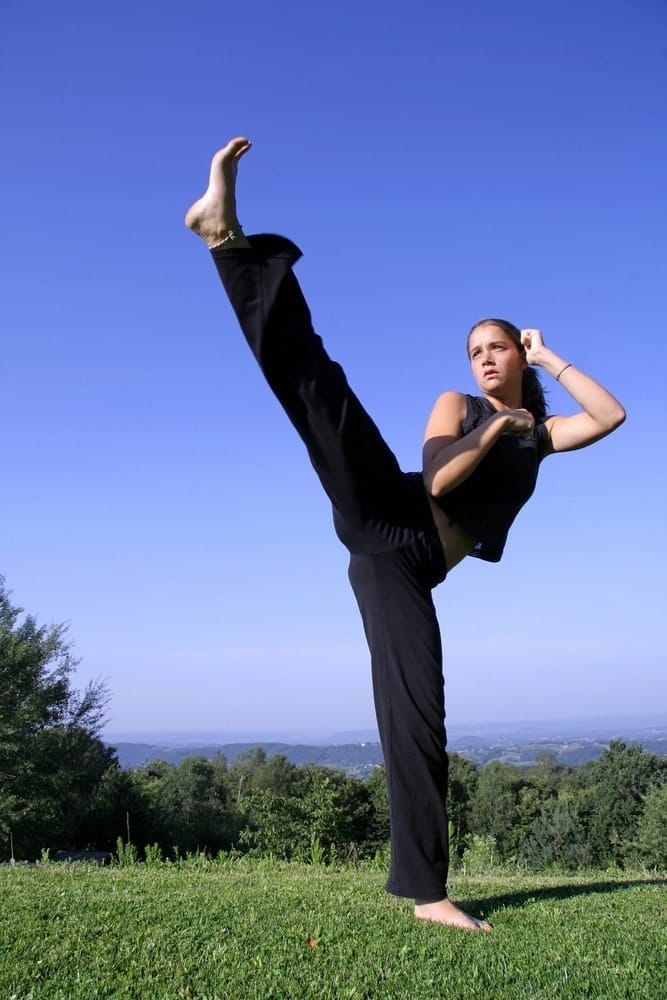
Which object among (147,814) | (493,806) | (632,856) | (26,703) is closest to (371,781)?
(493,806)

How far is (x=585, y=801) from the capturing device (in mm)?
45844

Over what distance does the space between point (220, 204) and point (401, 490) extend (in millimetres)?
1383

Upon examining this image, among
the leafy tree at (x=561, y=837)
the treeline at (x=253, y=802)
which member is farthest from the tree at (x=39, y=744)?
the leafy tree at (x=561, y=837)

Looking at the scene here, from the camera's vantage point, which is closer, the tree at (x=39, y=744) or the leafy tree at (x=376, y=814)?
the tree at (x=39, y=744)

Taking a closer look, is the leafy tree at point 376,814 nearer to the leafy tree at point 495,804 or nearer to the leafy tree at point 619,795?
the leafy tree at point 495,804

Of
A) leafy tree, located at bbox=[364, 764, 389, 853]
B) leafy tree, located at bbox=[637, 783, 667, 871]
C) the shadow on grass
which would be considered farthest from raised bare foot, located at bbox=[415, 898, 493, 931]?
leafy tree, located at bbox=[364, 764, 389, 853]

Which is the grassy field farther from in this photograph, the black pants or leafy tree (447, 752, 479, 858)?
leafy tree (447, 752, 479, 858)

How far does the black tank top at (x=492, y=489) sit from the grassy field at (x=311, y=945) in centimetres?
164

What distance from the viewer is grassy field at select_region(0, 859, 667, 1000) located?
2336mm

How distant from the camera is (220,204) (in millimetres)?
3135

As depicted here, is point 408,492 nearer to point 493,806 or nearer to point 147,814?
point 147,814

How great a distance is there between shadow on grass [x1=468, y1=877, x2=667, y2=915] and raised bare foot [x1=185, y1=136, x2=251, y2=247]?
3.05 metres

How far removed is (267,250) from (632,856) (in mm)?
42589

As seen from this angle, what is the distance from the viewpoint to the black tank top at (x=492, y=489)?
11.9ft
